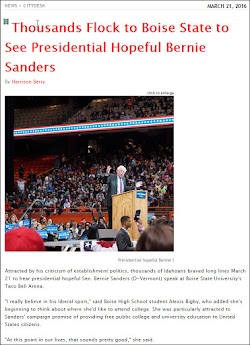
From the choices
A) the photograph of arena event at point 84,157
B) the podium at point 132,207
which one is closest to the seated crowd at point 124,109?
the photograph of arena event at point 84,157

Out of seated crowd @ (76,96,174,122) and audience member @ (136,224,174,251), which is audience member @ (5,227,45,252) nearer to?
audience member @ (136,224,174,251)

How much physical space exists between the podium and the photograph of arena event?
0.75 m

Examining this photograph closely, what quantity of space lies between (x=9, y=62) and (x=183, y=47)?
1418 millimetres

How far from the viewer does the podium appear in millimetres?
5152

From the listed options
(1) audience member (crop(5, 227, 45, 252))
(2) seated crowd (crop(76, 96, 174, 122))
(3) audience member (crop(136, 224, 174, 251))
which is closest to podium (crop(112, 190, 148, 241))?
(1) audience member (crop(5, 227, 45, 252))

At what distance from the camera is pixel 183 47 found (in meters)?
3.79

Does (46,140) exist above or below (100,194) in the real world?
above

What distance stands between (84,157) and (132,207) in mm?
13947

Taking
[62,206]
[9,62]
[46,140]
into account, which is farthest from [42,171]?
[9,62]

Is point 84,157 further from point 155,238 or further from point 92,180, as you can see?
point 155,238

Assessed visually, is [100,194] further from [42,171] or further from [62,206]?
[42,171]

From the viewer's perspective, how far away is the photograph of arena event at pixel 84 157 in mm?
10781

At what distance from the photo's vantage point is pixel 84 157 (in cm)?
1900

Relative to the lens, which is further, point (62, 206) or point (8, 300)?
point (62, 206)
